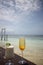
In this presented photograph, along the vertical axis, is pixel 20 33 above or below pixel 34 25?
below

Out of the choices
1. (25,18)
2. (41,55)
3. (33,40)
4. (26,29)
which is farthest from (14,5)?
(41,55)

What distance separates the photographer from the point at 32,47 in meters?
1.55

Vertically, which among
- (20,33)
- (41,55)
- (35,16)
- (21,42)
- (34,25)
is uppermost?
(35,16)

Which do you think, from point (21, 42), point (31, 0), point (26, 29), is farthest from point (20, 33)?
point (31, 0)

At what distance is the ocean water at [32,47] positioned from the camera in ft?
4.74

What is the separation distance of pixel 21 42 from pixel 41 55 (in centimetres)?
48

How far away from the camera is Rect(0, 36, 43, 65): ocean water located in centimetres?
145

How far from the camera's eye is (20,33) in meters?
1.49

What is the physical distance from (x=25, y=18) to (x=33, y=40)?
0.30 meters

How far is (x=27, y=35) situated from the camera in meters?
1.51

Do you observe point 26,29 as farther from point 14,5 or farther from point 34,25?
point 14,5

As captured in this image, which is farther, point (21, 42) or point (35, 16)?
point (35, 16)

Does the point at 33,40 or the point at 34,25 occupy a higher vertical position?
the point at 34,25

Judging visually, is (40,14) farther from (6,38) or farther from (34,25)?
(6,38)
